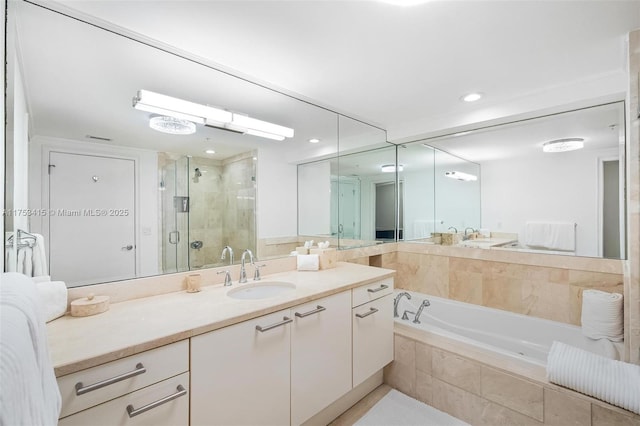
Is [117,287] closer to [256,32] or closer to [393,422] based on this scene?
[256,32]

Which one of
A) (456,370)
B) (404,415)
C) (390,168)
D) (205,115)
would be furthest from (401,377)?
(205,115)

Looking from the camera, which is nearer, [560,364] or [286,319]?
[286,319]

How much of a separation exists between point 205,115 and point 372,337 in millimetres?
1914

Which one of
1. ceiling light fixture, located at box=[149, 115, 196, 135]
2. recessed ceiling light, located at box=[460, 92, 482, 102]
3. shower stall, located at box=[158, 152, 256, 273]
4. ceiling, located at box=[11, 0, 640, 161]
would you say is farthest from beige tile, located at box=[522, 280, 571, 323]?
ceiling light fixture, located at box=[149, 115, 196, 135]

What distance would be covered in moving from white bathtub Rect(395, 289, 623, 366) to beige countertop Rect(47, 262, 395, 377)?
1392mm

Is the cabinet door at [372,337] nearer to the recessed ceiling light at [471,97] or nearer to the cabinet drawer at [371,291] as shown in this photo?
the cabinet drawer at [371,291]

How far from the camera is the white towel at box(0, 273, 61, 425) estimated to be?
392mm

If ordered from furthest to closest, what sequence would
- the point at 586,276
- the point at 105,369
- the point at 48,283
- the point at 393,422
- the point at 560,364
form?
1. the point at 586,276
2. the point at 393,422
3. the point at 560,364
4. the point at 48,283
5. the point at 105,369

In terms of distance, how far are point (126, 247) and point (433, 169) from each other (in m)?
3.00

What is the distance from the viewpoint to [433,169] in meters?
3.21

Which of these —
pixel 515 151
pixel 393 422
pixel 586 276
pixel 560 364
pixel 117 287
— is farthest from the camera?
pixel 515 151

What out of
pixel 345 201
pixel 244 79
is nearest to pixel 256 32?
pixel 244 79

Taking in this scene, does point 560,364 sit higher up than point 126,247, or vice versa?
point 126,247

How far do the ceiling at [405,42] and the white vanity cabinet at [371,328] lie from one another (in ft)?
4.93
